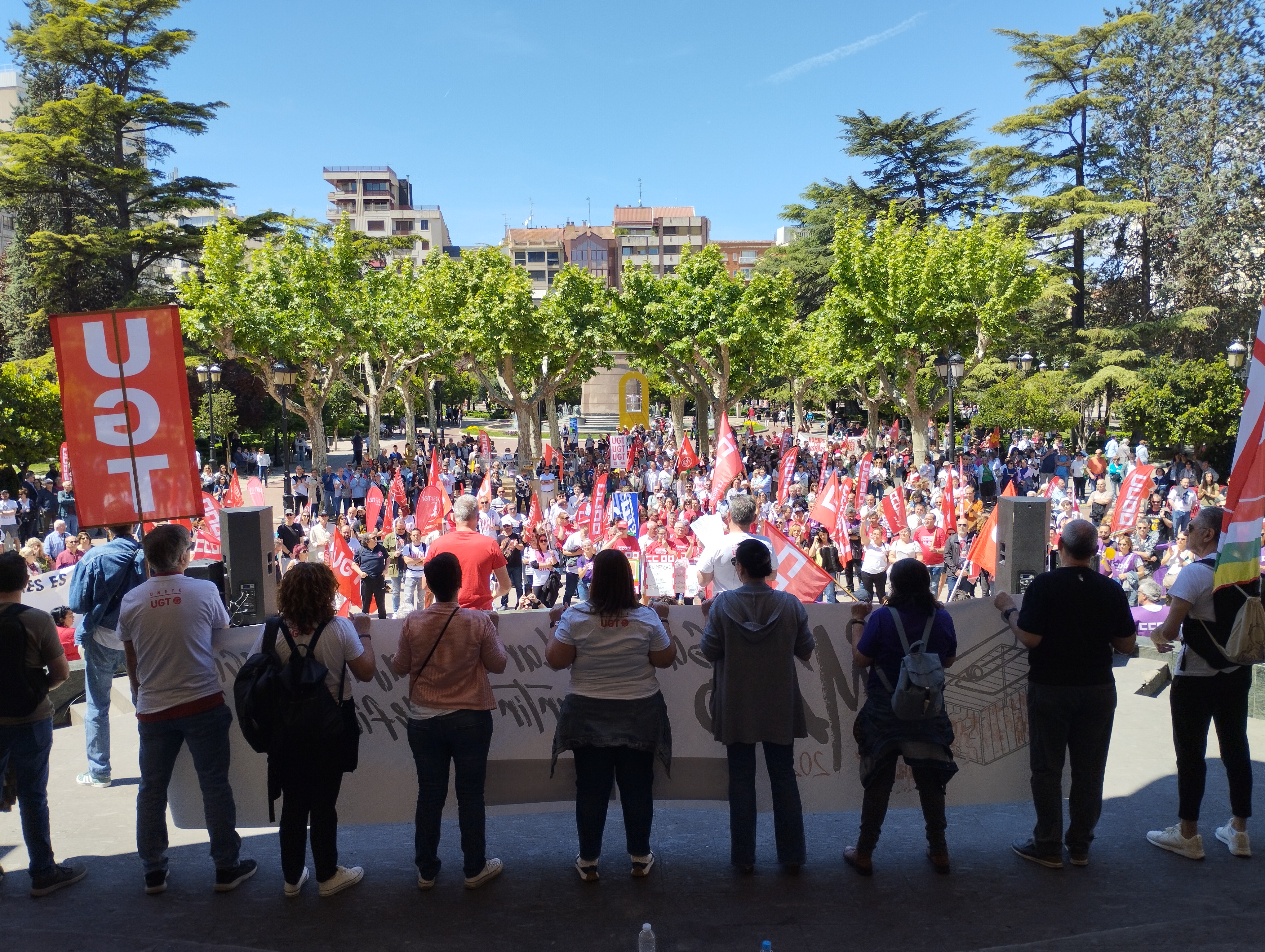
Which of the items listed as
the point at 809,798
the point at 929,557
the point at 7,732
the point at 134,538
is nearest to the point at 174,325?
the point at 134,538

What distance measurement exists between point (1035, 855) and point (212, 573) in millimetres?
4346

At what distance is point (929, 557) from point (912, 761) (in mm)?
8001

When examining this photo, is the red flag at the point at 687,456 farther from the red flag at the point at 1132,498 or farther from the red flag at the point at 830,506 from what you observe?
the red flag at the point at 1132,498

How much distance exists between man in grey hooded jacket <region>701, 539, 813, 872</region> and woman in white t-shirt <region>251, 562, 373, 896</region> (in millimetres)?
1545

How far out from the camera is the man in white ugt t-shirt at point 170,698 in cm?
404

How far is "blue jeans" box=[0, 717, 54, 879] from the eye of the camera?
404 cm

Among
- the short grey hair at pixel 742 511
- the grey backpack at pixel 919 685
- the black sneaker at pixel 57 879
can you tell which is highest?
the short grey hair at pixel 742 511

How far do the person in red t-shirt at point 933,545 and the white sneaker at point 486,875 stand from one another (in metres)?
8.43

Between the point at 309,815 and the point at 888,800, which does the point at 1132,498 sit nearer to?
the point at 888,800

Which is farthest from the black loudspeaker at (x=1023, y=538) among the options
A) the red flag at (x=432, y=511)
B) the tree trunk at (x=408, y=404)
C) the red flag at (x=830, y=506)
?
the tree trunk at (x=408, y=404)

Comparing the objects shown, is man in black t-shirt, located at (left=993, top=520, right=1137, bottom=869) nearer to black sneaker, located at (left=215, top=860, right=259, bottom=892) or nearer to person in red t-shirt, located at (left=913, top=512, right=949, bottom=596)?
black sneaker, located at (left=215, top=860, right=259, bottom=892)

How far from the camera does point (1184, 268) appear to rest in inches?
1396

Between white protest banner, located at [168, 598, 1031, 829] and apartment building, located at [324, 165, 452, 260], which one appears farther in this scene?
apartment building, located at [324, 165, 452, 260]

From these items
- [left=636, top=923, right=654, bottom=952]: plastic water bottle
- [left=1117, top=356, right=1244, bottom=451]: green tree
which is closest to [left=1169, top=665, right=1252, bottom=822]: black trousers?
[left=636, top=923, right=654, bottom=952]: plastic water bottle
